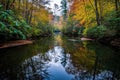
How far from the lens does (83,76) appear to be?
17.8ft

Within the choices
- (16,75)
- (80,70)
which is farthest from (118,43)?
(16,75)

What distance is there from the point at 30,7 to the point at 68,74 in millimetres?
20919

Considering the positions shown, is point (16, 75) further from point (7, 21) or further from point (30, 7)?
point (30, 7)

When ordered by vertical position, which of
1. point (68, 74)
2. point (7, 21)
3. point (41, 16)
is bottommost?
point (68, 74)

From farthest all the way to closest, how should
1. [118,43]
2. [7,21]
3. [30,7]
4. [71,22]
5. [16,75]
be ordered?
[71,22] → [30,7] → [118,43] → [7,21] → [16,75]

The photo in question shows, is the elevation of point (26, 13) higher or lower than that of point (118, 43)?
higher

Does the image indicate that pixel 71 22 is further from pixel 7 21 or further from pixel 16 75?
pixel 16 75

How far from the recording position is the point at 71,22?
3531 centimetres

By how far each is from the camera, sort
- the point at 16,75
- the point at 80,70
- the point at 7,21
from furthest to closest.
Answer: the point at 7,21 → the point at 80,70 → the point at 16,75

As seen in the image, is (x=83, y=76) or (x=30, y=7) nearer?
(x=83, y=76)

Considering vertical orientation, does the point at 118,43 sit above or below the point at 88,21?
below

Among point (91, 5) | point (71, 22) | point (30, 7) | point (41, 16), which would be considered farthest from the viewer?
point (71, 22)

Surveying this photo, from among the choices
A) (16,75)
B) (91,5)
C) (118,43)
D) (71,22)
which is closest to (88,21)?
(91,5)

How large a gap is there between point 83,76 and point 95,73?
595mm
